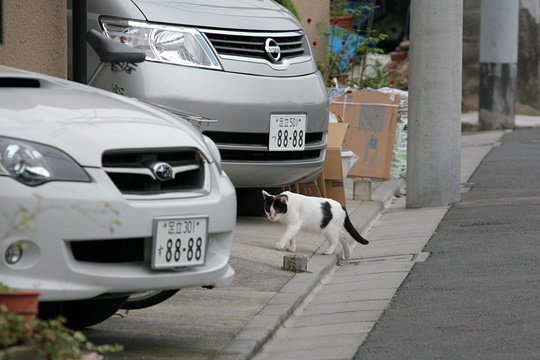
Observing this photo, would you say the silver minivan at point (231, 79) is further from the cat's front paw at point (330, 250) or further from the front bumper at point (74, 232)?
the front bumper at point (74, 232)

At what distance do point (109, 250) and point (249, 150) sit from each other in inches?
145

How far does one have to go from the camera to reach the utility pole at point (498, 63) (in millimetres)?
17625

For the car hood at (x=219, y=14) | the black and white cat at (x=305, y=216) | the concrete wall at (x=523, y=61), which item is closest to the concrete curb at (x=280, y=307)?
the black and white cat at (x=305, y=216)

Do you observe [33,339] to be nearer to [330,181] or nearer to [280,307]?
[280,307]

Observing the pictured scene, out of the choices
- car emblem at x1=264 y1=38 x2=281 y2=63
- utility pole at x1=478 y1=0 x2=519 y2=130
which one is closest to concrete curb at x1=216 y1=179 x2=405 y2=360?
car emblem at x1=264 y1=38 x2=281 y2=63

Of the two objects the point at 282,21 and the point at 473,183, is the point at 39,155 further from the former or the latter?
the point at 473,183

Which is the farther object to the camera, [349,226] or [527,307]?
[349,226]

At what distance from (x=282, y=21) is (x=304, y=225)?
1.76 m

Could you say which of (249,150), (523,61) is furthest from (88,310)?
(523,61)

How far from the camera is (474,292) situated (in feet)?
22.2

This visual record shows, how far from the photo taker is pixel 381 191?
11445 mm

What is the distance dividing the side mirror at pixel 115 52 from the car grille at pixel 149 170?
5.34 feet

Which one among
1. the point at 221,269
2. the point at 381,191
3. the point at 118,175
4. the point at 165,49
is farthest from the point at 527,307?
the point at 381,191

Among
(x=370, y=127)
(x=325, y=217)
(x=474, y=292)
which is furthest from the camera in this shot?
(x=370, y=127)
